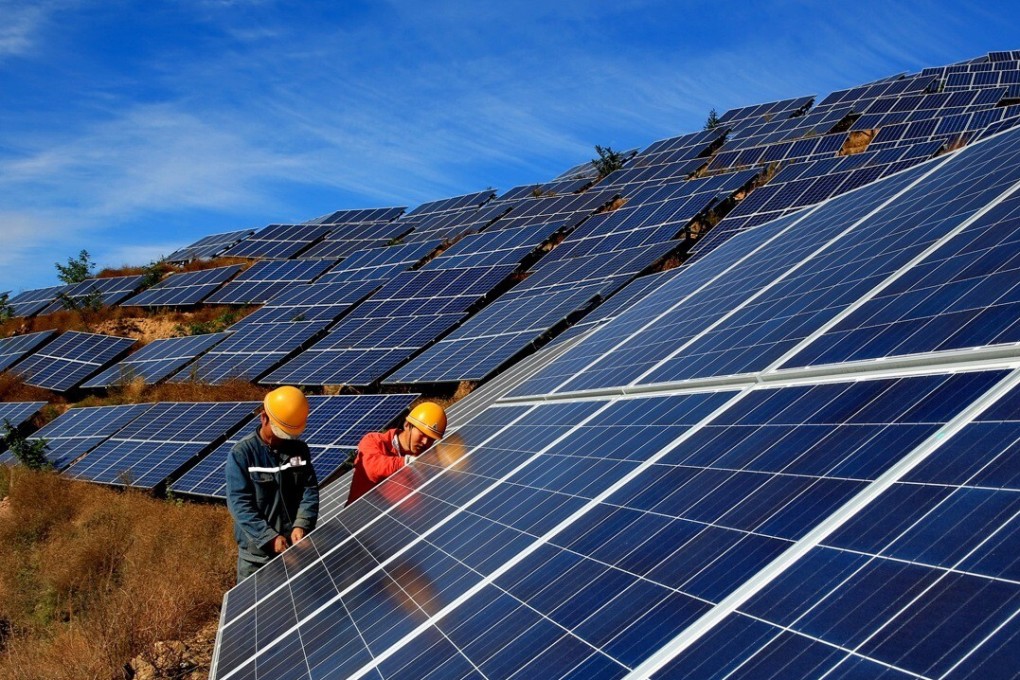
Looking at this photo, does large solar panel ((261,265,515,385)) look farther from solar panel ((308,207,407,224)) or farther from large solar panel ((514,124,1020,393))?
solar panel ((308,207,407,224))

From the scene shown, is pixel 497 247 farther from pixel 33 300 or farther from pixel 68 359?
pixel 33 300

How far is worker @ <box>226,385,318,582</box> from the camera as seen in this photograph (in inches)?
422

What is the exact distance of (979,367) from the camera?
505 centimetres

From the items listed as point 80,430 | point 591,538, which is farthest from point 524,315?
point 591,538

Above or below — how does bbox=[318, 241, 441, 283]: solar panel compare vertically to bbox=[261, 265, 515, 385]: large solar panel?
above

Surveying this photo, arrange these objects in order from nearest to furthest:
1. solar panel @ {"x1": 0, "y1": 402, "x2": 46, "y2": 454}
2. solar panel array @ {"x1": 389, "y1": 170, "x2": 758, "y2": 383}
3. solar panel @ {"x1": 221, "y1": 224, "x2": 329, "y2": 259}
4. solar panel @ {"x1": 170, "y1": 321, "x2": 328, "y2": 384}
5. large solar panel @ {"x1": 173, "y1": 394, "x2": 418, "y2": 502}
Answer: large solar panel @ {"x1": 173, "y1": 394, "x2": 418, "y2": 502} → solar panel array @ {"x1": 389, "y1": 170, "x2": 758, "y2": 383} → solar panel @ {"x1": 170, "y1": 321, "x2": 328, "y2": 384} → solar panel @ {"x1": 0, "y1": 402, "x2": 46, "y2": 454} → solar panel @ {"x1": 221, "y1": 224, "x2": 329, "y2": 259}

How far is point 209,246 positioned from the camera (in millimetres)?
62344

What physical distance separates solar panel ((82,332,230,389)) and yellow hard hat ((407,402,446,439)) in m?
21.3

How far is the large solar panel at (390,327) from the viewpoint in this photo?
24.8 metres

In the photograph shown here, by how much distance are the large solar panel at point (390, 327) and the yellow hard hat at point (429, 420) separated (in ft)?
35.3

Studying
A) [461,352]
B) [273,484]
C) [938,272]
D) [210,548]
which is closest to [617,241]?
[461,352]

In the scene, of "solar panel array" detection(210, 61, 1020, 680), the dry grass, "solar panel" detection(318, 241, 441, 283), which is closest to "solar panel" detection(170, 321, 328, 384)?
"solar panel" detection(318, 241, 441, 283)

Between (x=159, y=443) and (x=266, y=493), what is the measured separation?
13196mm

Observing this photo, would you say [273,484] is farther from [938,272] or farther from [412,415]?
[938,272]
